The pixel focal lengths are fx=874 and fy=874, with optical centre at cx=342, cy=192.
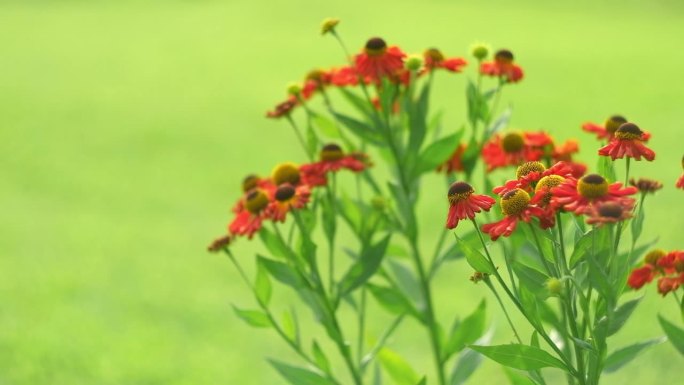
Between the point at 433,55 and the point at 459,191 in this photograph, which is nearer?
the point at 459,191

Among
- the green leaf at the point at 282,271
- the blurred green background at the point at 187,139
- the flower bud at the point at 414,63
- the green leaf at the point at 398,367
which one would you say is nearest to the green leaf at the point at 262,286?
the green leaf at the point at 282,271

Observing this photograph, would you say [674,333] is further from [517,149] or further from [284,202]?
[284,202]

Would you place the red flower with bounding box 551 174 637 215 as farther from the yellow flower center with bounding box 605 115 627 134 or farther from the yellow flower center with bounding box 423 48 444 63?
the yellow flower center with bounding box 423 48 444 63

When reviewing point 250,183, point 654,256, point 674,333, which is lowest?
point 674,333

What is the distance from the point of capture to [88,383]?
280 centimetres

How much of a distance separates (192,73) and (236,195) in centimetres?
246

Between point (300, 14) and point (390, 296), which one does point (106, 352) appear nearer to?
point (390, 296)

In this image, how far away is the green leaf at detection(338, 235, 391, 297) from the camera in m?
1.60

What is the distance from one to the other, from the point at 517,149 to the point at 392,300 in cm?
39

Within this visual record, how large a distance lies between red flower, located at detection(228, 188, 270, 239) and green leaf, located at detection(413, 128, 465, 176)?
13.6 inches

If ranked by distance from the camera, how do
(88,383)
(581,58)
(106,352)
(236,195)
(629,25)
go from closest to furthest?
(88,383) → (106,352) → (236,195) → (581,58) → (629,25)

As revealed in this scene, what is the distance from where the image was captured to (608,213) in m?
0.92

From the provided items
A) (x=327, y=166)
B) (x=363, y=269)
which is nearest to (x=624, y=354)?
(x=363, y=269)

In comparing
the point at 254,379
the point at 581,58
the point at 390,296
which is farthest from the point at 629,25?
the point at 390,296
